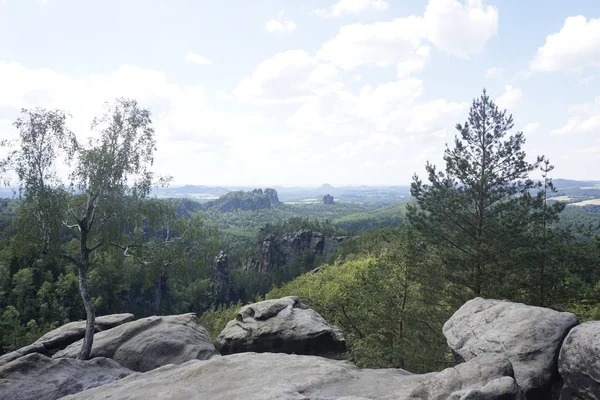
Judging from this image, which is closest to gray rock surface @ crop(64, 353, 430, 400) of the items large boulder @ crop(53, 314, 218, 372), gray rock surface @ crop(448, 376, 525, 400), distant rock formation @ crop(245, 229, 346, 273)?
gray rock surface @ crop(448, 376, 525, 400)

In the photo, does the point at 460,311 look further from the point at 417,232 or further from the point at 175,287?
A: the point at 175,287

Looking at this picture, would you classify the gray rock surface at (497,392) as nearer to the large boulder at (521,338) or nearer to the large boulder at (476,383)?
the large boulder at (476,383)

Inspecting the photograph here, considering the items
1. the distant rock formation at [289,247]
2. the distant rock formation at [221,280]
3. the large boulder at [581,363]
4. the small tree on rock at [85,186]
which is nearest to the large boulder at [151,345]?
the small tree on rock at [85,186]

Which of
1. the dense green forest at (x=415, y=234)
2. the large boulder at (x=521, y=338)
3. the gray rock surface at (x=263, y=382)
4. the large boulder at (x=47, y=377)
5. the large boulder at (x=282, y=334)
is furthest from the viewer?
the large boulder at (x=282, y=334)

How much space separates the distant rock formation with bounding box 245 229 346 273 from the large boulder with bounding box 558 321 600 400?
141 meters

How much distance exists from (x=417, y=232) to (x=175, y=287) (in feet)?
400

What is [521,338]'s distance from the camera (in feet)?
36.7

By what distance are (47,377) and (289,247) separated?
A: 142 meters

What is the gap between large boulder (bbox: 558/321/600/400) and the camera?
910 centimetres

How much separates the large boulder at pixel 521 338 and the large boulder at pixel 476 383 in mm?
1899

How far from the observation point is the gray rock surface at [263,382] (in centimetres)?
1017

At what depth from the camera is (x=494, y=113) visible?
2197 centimetres

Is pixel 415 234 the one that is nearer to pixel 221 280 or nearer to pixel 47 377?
pixel 47 377

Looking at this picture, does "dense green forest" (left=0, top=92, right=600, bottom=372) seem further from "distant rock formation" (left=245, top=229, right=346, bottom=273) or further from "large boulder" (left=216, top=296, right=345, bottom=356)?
"distant rock formation" (left=245, top=229, right=346, bottom=273)
